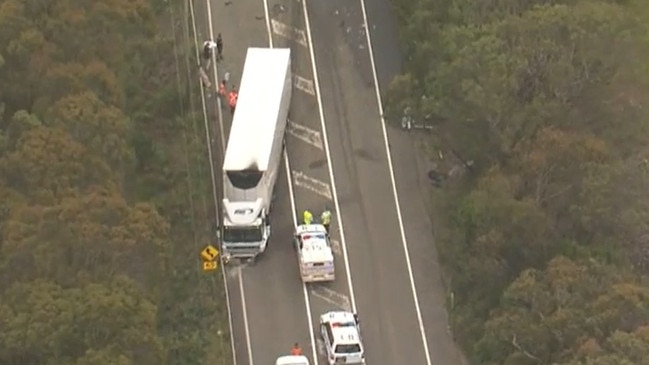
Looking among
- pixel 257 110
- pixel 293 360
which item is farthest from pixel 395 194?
pixel 293 360

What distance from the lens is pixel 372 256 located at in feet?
196

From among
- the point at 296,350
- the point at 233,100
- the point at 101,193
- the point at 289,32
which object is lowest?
the point at 296,350

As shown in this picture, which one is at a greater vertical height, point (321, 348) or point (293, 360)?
point (321, 348)

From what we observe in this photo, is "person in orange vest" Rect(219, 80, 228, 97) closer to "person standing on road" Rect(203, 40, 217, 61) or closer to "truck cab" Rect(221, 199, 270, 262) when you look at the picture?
"person standing on road" Rect(203, 40, 217, 61)

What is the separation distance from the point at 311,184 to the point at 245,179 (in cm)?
667

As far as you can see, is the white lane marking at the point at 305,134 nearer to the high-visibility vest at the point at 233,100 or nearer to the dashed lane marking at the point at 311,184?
the dashed lane marking at the point at 311,184

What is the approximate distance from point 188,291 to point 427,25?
752 inches

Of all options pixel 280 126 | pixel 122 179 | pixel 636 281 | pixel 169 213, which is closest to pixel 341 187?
pixel 280 126

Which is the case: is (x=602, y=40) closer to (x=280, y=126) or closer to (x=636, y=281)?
(x=636, y=281)

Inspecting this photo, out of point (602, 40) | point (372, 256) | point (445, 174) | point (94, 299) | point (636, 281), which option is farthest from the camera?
point (445, 174)

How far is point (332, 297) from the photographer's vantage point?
57688 millimetres

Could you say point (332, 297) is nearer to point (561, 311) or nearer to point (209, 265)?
point (209, 265)

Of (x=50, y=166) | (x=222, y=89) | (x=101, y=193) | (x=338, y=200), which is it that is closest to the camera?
(x=50, y=166)

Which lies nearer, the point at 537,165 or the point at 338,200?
the point at 537,165
